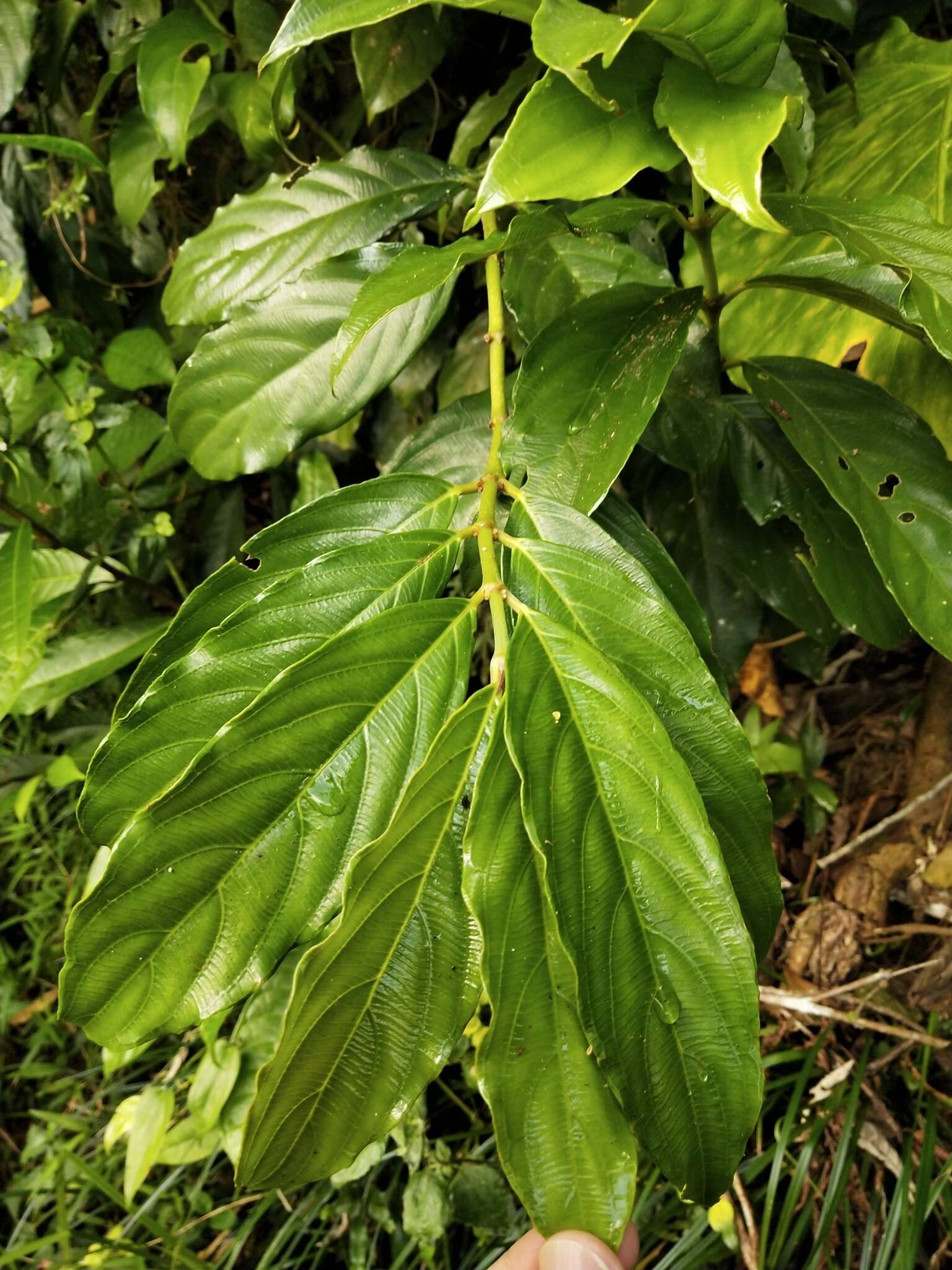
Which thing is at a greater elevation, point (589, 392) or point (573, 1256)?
point (589, 392)

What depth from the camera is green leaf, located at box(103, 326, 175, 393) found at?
1.24 metres

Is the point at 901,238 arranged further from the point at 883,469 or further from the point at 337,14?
the point at 337,14

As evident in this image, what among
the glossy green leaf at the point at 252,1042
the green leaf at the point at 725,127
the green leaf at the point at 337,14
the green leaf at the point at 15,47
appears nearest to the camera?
the green leaf at the point at 725,127

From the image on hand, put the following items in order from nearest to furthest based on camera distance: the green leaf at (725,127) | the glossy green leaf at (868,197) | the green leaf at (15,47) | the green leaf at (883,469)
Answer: the green leaf at (725,127) < the green leaf at (883,469) < the glossy green leaf at (868,197) < the green leaf at (15,47)

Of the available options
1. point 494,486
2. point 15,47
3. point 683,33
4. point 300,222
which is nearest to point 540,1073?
point 494,486

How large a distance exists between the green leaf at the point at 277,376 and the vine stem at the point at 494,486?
112 millimetres

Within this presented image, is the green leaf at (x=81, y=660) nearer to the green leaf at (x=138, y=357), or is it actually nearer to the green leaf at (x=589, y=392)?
the green leaf at (x=138, y=357)

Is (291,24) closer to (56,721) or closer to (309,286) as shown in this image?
(309,286)

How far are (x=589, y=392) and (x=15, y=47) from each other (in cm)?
104

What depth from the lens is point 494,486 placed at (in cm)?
60

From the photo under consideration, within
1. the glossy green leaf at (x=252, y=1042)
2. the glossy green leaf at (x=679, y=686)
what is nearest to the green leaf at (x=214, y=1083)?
the glossy green leaf at (x=252, y=1042)

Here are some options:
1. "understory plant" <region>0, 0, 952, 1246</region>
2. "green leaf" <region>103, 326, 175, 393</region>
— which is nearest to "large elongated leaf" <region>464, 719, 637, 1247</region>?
"understory plant" <region>0, 0, 952, 1246</region>

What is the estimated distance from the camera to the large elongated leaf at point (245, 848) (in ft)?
1.50

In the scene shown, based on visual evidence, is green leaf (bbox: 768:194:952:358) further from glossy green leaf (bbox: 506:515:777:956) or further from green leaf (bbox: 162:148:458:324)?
green leaf (bbox: 162:148:458:324)
